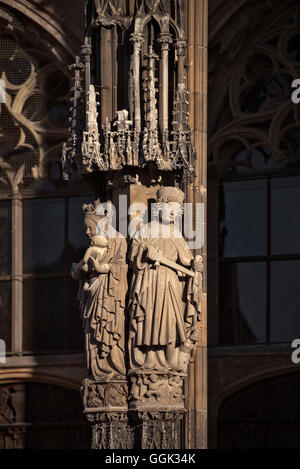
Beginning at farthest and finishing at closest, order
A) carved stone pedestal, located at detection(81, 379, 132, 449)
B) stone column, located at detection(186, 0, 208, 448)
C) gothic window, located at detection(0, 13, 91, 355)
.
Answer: gothic window, located at detection(0, 13, 91, 355)
stone column, located at detection(186, 0, 208, 448)
carved stone pedestal, located at detection(81, 379, 132, 449)

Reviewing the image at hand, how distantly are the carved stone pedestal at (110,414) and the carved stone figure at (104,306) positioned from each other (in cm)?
10

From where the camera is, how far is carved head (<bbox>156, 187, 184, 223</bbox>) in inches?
652

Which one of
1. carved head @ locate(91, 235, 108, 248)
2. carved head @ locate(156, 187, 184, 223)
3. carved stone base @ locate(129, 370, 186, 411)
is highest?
carved head @ locate(156, 187, 184, 223)

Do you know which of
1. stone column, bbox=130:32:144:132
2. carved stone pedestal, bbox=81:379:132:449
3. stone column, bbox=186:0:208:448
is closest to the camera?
carved stone pedestal, bbox=81:379:132:449

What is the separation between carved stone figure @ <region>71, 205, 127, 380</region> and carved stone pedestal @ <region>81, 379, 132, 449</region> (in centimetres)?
10

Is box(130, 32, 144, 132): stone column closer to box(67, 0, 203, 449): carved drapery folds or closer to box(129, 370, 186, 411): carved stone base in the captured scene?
box(67, 0, 203, 449): carved drapery folds

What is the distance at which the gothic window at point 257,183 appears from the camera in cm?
1984

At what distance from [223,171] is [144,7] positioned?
3.81 metres

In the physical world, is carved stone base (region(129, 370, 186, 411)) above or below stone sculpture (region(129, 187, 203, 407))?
below

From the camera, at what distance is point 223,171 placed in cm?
2034

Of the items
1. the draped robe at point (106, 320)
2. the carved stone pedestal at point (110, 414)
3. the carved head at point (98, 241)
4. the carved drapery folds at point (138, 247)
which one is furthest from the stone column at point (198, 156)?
the carved head at point (98, 241)

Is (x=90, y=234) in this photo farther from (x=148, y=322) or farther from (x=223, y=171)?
(x=223, y=171)

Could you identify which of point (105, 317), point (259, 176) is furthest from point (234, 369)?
point (105, 317)

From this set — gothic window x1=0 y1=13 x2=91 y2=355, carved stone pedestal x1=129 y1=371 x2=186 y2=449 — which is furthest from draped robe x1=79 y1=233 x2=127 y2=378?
gothic window x1=0 y1=13 x2=91 y2=355
